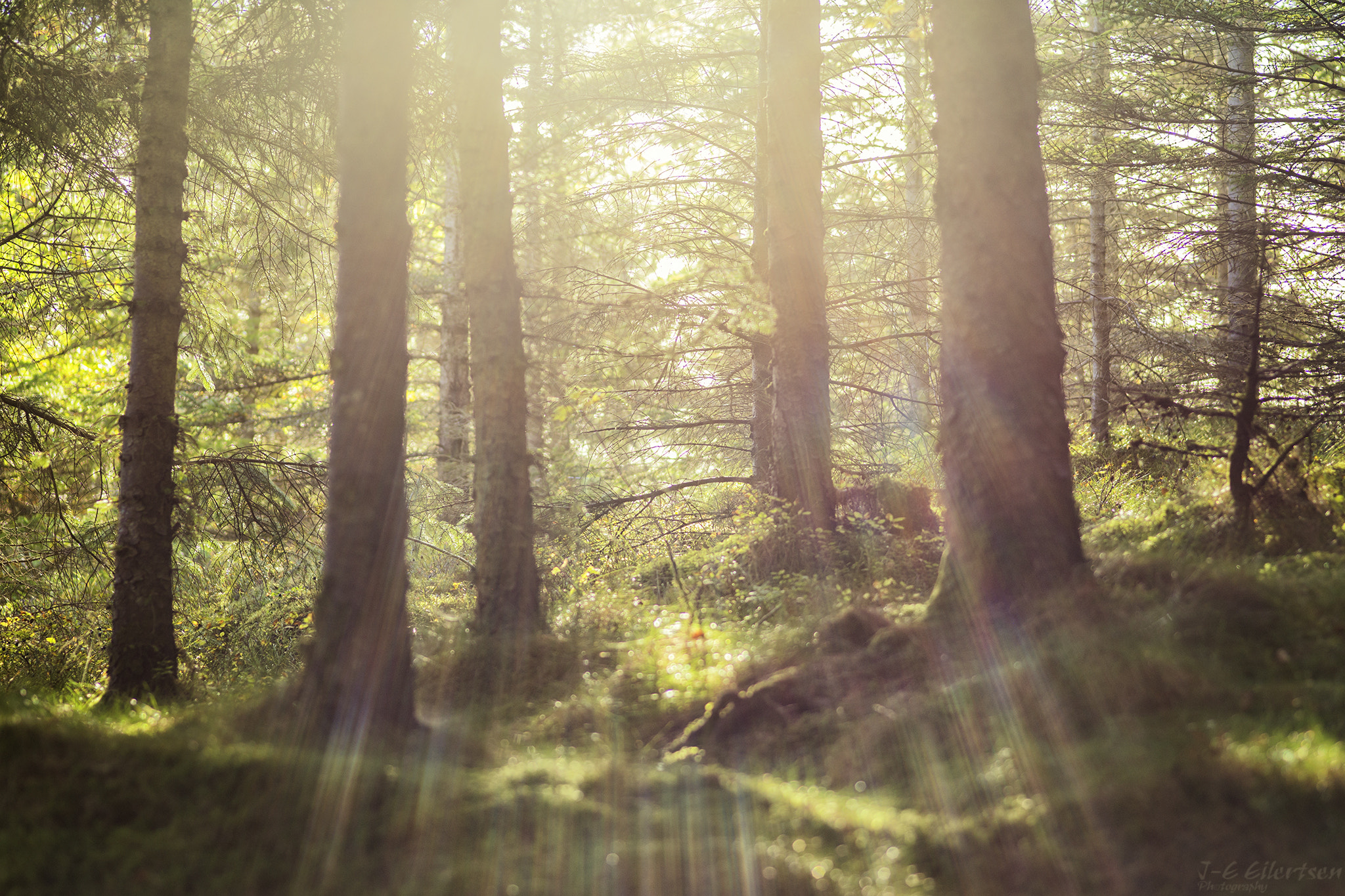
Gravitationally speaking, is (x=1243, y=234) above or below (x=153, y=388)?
above

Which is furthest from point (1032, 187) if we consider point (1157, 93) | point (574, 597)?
point (574, 597)

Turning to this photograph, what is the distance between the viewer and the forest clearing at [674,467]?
3736 mm

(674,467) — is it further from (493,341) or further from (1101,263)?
(493,341)

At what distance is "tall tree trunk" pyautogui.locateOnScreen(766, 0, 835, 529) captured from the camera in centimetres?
930

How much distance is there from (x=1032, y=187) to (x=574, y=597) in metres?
6.43

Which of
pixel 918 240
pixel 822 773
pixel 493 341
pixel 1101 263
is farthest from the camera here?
pixel 1101 263

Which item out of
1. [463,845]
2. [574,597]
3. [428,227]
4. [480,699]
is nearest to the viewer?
[463,845]

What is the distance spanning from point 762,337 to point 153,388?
7.10 metres

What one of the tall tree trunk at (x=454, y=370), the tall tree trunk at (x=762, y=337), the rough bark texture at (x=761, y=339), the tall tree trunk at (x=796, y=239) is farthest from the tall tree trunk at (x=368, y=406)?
the tall tree trunk at (x=454, y=370)

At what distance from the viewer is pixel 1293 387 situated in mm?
8391

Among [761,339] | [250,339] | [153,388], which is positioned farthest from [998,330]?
[250,339]

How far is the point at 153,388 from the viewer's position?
8.15 meters

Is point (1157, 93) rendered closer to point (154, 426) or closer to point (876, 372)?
point (876, 372)

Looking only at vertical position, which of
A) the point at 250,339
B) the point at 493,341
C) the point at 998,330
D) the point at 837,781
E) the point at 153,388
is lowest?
the point at 837,781
